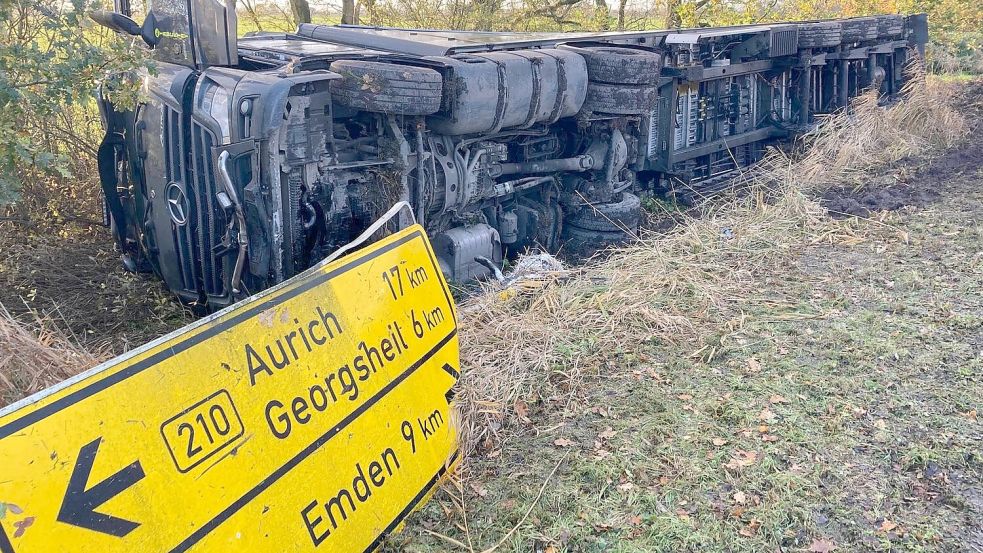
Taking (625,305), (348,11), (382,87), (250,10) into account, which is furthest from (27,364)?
(348,11)

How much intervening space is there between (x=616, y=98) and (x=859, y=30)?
637 centimetres

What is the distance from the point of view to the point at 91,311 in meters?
5.61

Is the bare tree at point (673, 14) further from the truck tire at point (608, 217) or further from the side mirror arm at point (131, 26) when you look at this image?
the side mirror arm at point (131, 26)

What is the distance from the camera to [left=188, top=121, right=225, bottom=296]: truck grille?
16.3 feet

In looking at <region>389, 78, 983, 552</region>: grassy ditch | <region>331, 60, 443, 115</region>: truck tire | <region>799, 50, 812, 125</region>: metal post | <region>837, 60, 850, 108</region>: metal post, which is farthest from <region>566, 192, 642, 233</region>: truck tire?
<region>837, 60, 850, 108</region>: metal post

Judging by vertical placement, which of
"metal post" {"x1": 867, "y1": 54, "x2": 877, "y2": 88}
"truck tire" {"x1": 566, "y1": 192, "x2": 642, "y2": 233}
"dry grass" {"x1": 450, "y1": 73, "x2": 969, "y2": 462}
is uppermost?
"metal post" {"x1": 867, "y1": 54, "x2": 877, "y2": 88}

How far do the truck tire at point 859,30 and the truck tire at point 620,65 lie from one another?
5642mm

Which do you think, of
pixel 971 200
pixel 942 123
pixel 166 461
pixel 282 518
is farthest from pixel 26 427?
pixel 942 123

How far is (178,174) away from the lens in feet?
16.7

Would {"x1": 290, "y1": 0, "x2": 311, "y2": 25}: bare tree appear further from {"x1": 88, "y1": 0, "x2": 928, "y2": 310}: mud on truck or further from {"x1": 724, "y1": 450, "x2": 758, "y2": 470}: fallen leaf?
{"x1": 724, "y1": 450, "x2": 758, "y2": 470}: fallen leaf

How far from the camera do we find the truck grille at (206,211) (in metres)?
4.97

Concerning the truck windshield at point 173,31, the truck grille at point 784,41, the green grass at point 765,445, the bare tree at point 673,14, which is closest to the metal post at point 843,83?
the truck grille at point 784,41

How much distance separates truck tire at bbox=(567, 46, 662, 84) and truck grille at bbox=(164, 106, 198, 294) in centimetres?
328

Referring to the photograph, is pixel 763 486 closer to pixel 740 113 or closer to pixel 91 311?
pixel 91 311
